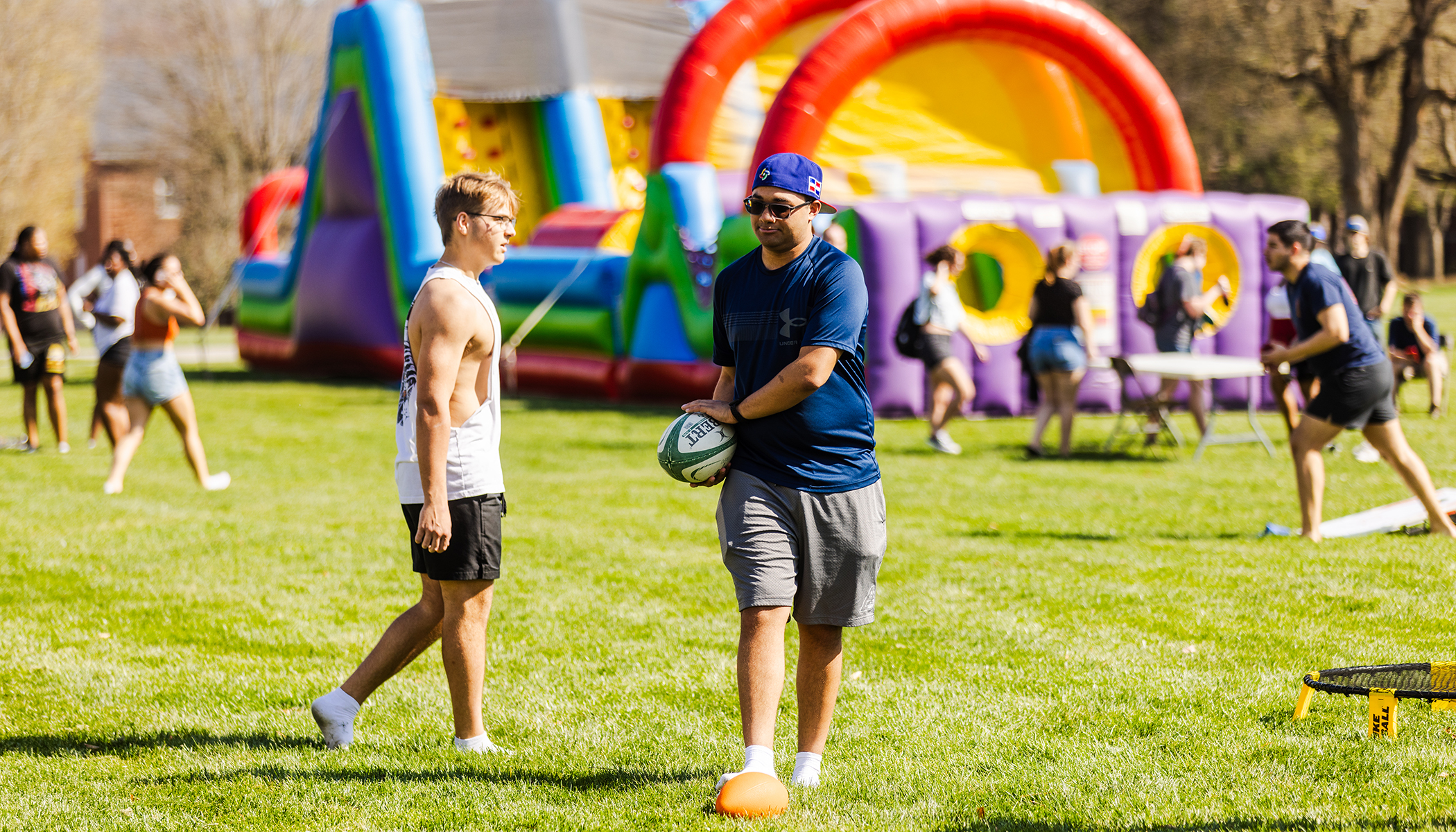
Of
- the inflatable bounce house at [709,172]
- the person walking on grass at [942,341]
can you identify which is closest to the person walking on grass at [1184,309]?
the inflatable bounce house at [709,172]

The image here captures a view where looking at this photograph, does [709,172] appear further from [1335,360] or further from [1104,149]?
[1335,360]

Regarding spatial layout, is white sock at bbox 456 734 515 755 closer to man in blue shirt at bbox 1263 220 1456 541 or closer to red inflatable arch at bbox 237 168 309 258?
man in blue shirt at bbox 1263 220 1456 541

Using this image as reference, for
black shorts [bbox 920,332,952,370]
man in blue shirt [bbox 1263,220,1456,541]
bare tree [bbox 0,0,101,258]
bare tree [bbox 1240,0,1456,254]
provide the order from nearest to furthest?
man in blue shirt [bbox 1263,220,1456,541], black shorts [bbox 920,332,952,370], bare tree [bbox 1240,0,1456,254], bare tree [bbox 0,0,101,258]

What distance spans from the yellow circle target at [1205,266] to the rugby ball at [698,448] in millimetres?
10304

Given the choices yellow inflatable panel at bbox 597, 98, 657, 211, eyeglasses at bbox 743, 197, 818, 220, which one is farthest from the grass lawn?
yellow inflatable panel at bbox 597, 98, 657, 211

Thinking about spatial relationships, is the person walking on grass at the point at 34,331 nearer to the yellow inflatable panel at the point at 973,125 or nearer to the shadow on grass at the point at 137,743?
the yellow inflatable panel at the point at 973,125

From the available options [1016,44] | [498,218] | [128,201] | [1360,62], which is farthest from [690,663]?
[128,201]

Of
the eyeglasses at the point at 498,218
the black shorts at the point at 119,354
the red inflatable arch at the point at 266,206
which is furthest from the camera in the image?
the red inflatable arch at the point at 266,206

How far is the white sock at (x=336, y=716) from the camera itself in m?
4.41

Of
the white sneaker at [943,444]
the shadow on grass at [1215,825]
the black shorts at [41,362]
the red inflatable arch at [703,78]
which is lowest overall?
the shadow on grass at [1215,825]

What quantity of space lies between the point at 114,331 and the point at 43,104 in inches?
1094

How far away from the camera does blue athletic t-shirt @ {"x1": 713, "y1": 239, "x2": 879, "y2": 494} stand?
3.77 m

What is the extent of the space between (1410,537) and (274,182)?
66.5ft

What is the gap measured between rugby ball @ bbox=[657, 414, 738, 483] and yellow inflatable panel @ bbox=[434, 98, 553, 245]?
16.3 meters
